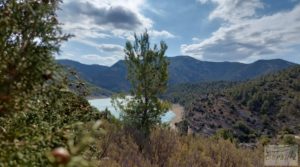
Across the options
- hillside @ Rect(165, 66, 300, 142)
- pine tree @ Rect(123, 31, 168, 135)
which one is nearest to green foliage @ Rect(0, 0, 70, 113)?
pine tree @ Rect(123, 31, 168, 135)

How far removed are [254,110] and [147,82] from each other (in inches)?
4371

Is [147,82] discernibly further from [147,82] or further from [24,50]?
[24,50]

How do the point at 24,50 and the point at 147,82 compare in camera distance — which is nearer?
the point at 24,50

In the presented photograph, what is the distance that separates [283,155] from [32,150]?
813 cm

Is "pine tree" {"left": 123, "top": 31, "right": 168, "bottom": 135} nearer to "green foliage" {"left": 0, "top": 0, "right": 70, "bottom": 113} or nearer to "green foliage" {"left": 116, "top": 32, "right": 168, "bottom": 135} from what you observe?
"green foliage" {"left": 116, "top": 32, "right": 168, "bottom": 135}

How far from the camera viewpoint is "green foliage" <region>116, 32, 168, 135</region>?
44.7 feet

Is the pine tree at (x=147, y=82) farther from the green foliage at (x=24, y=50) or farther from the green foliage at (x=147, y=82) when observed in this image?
the green foliage at (x=24, y=50)

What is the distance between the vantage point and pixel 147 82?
13758 millimetres

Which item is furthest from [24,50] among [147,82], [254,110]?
[254,110]

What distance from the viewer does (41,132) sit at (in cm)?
266

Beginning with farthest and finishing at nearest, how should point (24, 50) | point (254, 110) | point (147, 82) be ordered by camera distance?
1. point (254, 110)
2. point (147, 82)
3. point (24, 50)

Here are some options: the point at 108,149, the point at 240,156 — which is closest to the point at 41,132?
the point at 108,149

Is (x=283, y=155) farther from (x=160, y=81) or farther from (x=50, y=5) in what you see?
(x=50, y=5)

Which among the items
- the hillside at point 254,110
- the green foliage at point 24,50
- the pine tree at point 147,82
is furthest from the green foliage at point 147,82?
the hillside at point 254,110
